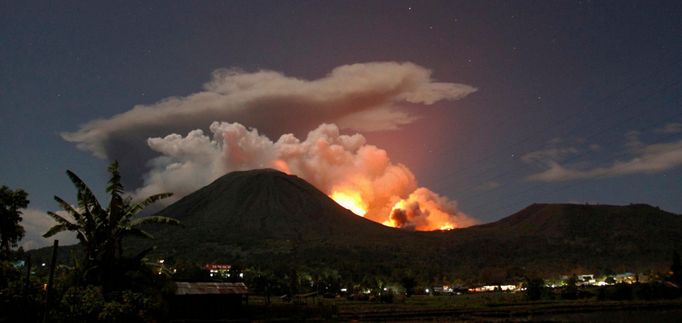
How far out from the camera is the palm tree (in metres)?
27.5

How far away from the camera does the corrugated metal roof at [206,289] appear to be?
4945 cm

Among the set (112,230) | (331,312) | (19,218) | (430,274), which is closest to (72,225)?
(112,230)

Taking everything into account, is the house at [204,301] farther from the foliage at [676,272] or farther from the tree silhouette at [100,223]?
the foliage at [676,272]

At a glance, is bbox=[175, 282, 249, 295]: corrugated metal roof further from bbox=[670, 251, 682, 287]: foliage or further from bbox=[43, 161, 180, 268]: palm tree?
bbox=[670, 251, 682, 287]: foliage

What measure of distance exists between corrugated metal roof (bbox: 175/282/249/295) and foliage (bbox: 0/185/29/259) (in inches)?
640

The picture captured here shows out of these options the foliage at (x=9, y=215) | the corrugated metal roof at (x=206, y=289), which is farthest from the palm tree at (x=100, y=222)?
the corrugated metal roof at (x=206, y=289)

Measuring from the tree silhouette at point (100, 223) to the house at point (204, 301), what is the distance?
21.8m

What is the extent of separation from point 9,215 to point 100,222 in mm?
11373

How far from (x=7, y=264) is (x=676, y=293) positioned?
83612mm

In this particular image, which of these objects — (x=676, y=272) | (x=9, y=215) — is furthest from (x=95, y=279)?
(x=676, y=272)

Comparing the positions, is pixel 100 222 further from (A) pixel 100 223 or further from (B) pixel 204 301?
(B) pixel 204 301

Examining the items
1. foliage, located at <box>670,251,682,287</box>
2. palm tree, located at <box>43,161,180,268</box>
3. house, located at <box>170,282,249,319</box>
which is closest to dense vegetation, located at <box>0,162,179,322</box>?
palm tree, located at <box>43,161,180,268</box>

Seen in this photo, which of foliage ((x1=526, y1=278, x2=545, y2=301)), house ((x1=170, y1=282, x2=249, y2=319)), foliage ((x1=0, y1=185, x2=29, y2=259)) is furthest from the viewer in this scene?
foliage ((x1=526, y1=278, x2=545, y2=301))

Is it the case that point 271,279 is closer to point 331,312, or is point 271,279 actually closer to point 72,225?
point 331,312
